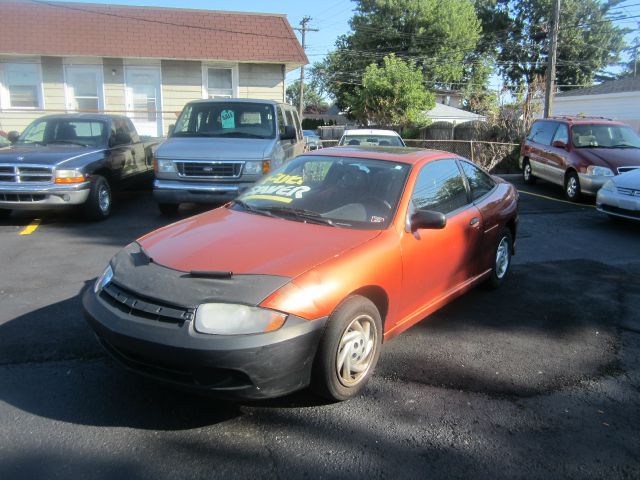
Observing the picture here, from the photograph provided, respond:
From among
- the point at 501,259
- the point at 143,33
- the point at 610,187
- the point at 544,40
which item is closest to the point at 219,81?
the point at 143,33

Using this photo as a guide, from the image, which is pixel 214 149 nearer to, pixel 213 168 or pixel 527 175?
pixel 213 168

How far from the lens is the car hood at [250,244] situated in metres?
3.11

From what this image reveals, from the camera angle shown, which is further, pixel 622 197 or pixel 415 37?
pixel 415 37

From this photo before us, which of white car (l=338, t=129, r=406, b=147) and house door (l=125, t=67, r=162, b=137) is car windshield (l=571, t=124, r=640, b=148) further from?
house door (l=125, t=67, r=162, b=137)

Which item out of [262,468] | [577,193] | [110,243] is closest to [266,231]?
[262,468]

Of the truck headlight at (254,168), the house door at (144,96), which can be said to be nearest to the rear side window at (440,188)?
the truck headlight at (254,168)

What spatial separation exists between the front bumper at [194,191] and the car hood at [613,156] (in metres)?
7.24

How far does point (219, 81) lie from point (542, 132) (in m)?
9.29

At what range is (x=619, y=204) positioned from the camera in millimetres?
8500

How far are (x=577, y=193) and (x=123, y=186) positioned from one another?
912 centimetres

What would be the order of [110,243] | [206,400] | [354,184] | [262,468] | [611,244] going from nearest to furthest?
[262,468] < [206,400] < [354,184] < [110,243] < [611,244]

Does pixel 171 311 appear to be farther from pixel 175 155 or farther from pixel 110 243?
pixel 175 155

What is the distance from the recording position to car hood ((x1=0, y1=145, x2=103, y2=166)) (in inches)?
306

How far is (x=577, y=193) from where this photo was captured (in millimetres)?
11133
